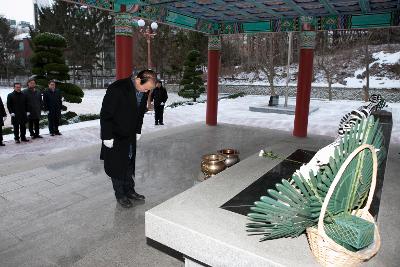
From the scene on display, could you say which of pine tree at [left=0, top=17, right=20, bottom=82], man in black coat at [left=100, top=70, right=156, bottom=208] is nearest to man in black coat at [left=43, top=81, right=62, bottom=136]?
man in black coat at [left=100, top=70, right=156, bottom=208]

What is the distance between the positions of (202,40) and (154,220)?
93.5 ft

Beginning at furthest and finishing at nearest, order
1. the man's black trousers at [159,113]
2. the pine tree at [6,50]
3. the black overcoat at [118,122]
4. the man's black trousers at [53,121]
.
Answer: the pine tree at [6,50] → the man's black trousers at [159,113] → the man's black trousers at [53,121] → the black overcoat at [118,122]

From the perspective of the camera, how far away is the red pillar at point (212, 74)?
11211mm

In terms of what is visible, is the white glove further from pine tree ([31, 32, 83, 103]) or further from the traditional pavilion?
pine tree ([31, 32, 83, 103])

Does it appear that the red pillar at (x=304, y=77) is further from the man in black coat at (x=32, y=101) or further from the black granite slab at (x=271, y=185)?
the man in black coat at (x=32, y=101)

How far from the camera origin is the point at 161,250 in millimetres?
3383

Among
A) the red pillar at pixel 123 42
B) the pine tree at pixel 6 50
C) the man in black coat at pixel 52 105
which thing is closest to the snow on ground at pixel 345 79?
the pine tree at pixel 6 50

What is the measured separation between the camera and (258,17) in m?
9.77

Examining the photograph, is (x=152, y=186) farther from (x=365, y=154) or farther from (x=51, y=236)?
(x=365, y=154)

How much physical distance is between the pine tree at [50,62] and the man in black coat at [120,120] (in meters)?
10.3

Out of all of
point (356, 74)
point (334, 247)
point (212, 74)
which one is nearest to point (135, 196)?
point (334, 247)

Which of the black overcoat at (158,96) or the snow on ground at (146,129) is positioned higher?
the black overcoat at (158,96)

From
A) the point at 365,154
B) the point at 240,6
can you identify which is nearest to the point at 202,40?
the point at 240,6

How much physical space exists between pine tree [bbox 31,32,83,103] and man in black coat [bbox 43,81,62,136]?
159 inches
